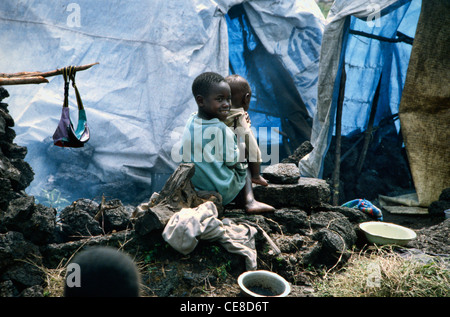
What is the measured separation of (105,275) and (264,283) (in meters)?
1.40

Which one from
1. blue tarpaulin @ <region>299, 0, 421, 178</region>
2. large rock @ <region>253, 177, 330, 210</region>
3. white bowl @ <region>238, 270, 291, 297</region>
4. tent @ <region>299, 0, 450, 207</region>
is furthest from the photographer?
blue tarpaulin @ <region>299, 0, 421, 178</region>

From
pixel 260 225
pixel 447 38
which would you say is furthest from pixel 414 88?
pixel 260 225

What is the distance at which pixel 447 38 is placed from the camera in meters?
5.07

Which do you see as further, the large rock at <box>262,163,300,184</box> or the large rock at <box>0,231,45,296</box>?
the large rock at <box>262,163,300,184</box>

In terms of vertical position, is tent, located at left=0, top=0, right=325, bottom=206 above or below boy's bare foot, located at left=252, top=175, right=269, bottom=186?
above

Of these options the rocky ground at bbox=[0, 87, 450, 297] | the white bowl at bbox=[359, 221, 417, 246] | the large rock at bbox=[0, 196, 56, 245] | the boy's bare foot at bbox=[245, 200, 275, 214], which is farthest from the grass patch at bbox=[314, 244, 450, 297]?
the large rock at bbox=[0, 196, 56, 245]

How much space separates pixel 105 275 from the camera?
1.32 m

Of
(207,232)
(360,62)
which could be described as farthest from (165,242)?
(360,62)

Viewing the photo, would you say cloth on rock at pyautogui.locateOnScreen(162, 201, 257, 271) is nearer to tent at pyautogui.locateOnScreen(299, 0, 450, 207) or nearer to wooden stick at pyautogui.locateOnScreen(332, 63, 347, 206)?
tent at pyautogui.locateOnScreen(299, 0, 450, 207)

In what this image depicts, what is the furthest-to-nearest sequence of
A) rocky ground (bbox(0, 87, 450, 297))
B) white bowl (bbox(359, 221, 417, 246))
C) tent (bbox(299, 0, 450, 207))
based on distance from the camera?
tent (bbox(299, 0, 450, 207))
white bowl (bbox(359, 221, 417, 246))
rocky ground (bbox(0, 87, 450, 297))

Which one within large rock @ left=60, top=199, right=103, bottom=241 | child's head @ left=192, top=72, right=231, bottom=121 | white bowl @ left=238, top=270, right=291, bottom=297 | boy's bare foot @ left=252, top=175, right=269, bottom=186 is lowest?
white bowl @ left=238, top=270, right=291, bottom=297

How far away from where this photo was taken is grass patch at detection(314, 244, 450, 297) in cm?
241

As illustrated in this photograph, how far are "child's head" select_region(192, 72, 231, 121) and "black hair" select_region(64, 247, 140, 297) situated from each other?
1.96 m

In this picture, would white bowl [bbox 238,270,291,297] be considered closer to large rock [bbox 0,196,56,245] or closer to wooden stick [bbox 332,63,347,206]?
large rock [bbox 0,196,56,245]
